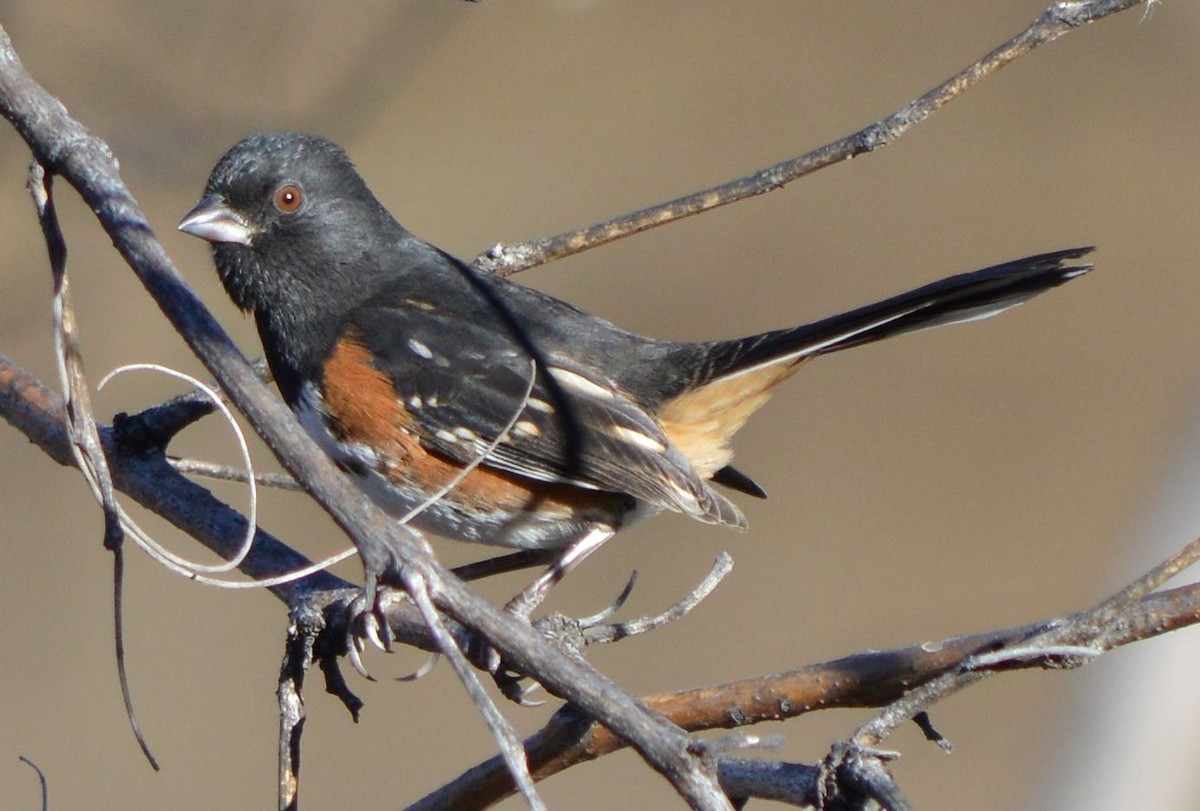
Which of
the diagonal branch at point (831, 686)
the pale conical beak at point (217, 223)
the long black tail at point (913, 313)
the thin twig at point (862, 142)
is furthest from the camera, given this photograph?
the pale conical beak at point (217, 223)

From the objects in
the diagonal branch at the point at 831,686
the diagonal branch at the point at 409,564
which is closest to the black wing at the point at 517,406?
the diagonal branch at the point at 831,686

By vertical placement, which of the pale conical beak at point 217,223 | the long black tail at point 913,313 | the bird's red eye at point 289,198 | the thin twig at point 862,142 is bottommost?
the long black tail at point 913,313

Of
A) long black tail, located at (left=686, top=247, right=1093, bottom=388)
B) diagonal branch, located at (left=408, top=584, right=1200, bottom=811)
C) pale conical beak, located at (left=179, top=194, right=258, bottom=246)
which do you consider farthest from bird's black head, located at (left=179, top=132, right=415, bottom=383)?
diagonal branch, located at (left=408, top=584, right=1200, bottom=811)

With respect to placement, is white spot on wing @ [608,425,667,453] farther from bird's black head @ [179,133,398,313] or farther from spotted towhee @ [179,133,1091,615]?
bird's black head @ [179,133,398,313]

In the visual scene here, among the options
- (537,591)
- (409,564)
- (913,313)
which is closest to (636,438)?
(537,591)

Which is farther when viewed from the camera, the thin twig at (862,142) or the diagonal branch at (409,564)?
the thin twig at (862,142)

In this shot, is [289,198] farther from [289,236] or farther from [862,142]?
[862,142]

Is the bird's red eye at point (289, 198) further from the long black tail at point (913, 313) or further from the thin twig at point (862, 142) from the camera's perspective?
the long black tail at point (913, 313)

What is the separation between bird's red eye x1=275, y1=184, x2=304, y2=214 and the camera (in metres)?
2.44

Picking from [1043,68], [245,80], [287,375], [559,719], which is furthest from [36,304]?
[1043,68]

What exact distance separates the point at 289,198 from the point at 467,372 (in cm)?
47

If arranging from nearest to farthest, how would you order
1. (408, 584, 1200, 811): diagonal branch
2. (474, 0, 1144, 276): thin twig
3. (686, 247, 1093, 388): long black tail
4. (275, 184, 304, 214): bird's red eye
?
(408, 584, 1200, 811): diagonal branch → (474, 0, 1144, 276): thin twig → (686, 247, 1093, 388): long black tail → (275, 184, 304, 214): bird's red eye

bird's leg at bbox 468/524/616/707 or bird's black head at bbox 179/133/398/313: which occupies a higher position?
bird's black head at bbox 179/133/398/313

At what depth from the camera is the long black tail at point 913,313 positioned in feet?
6.22
